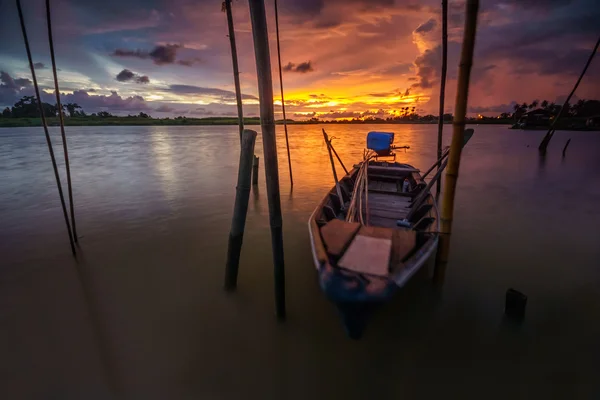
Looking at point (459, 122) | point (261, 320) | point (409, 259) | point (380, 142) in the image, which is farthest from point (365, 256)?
point (380, 142)

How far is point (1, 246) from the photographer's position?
8.32 meters

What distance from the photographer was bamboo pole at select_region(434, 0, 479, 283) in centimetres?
470

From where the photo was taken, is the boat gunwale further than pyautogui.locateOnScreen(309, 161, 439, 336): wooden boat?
Yes

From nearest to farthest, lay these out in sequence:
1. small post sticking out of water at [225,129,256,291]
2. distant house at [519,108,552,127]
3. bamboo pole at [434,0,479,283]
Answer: bamboo pole at [434,0,479,283] < small post sticking out of water at [225,129,256,291] < distant house at [519,108,552,127]

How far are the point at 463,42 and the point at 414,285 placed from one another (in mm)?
4934

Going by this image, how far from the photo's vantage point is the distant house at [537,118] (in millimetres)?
69625

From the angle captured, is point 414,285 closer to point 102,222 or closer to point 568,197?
point 102,222

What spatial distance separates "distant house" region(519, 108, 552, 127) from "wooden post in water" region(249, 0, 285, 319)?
88748 millimetres

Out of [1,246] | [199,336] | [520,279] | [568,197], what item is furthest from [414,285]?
[568,197]

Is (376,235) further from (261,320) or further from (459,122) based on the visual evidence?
(261,320)

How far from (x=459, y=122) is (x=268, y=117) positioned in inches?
136

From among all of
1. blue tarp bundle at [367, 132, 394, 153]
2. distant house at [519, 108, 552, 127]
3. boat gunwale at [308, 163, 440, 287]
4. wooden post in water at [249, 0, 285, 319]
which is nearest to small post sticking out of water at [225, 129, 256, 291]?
wooden post in water at [249, 0, 285, 319]

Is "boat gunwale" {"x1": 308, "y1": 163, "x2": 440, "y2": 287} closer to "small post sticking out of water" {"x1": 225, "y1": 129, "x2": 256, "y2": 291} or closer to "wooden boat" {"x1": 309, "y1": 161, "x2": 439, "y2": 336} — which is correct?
"wooden boat" {"x1": 309, "y1": 161, "x2": 439, "y2": 336}

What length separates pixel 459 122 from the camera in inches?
202
